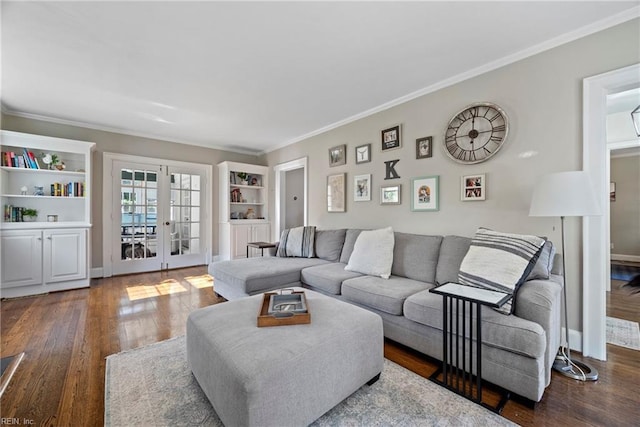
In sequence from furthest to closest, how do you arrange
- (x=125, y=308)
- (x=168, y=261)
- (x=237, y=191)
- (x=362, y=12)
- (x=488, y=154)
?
(x=237, y=191) < (x=168, y=261) < (x=125, y=308) < (x=488, y=154) < (x=362, y=12)

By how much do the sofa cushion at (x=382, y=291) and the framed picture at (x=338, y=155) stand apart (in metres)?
1.93

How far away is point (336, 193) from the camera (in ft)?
13.1

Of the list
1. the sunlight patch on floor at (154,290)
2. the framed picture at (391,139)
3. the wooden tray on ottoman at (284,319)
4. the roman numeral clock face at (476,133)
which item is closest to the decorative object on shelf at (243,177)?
the sunlight patch on floor at (154,290)

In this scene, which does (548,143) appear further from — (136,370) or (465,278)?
(136,370)

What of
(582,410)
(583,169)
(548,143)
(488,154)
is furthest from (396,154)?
(582,410)

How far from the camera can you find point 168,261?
15.9 feet

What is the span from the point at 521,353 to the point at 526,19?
7.17ft

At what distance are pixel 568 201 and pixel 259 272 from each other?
8.48 ft

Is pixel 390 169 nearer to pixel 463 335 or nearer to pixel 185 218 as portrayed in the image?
pixel 463 335

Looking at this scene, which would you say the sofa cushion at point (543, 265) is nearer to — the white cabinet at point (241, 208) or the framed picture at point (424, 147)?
the framed picture at point (424, 147)

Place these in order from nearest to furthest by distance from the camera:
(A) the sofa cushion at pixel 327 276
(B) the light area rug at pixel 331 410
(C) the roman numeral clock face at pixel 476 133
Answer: (B) the light area rug at pixel 331 410 < (C) the roman numeral clock face at pixel 476 133 < (A) the sofa cushion at pixel 327 276

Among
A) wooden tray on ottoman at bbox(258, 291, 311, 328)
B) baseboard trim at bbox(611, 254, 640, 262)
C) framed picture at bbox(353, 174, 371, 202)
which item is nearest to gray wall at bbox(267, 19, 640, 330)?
framed picture at bbox(353, 174, 371, 202)

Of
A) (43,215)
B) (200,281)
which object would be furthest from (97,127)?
(200,281)

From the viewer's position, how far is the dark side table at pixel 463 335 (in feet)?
4.90
